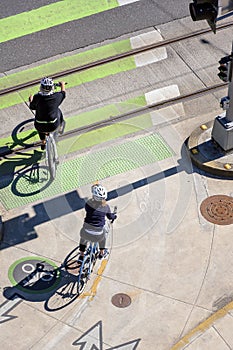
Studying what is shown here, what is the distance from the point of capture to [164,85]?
1709 cm

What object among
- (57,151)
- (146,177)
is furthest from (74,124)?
(146,177)

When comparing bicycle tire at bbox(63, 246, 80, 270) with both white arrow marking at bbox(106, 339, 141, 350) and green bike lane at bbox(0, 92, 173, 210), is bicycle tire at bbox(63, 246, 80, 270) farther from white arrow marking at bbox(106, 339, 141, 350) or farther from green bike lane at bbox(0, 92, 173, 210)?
white arrow marking at bbox(106, 339, 141, 350)

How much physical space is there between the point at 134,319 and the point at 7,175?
4129 mm

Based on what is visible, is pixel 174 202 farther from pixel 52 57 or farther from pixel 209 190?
pixel 52 57

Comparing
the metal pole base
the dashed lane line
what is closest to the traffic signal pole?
the metal pole base

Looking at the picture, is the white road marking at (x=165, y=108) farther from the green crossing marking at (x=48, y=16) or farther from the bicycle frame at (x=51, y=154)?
the green crossing marking at (x=48, y=16)

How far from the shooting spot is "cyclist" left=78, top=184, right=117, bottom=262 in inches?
506

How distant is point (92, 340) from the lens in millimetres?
12695

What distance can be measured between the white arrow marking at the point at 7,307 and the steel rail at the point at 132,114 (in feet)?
11.5

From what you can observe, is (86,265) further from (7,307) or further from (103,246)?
(7,307)

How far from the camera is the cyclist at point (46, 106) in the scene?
1441cm

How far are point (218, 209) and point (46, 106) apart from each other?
3640mm

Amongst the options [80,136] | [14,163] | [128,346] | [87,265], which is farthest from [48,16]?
[128,346]

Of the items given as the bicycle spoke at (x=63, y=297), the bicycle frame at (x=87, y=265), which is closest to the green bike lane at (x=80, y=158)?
the bicycle frame at (x=87, y=265)
